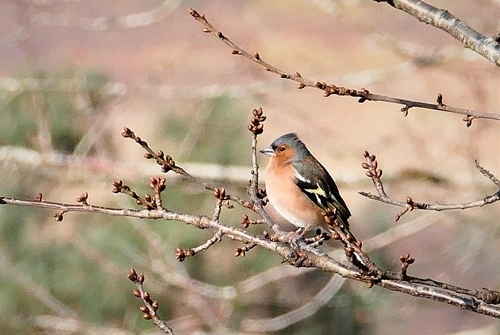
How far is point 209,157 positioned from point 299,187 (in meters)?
3.50

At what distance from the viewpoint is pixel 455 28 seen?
2133 mm

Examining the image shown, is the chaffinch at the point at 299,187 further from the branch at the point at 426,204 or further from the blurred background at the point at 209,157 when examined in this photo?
the branch at the point at 426,204

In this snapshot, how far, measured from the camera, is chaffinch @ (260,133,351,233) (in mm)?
4000

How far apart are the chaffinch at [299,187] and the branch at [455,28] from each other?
69.1 inches

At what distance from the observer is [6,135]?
26.3 ft

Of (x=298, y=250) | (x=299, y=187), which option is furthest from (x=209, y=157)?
(x=298, y=250)

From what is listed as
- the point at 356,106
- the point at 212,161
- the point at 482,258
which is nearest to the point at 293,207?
the point at 482,258

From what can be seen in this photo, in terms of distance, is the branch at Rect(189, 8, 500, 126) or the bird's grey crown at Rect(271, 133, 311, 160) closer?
the branch at Rect(189, 8, 500, 126)

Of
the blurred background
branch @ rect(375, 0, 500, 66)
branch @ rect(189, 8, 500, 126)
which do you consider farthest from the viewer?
the blurred background

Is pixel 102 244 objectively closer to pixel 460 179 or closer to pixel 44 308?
pixel 44 308

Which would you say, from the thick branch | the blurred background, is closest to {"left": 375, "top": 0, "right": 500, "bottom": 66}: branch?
the thick branch

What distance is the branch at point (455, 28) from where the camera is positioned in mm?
2021

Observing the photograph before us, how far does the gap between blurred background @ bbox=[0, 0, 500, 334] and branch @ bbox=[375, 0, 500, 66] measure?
267 centimetres

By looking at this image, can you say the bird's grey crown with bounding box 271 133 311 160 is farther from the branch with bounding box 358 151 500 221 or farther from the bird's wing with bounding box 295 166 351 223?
the branch with bounding box 358 151 500 221
